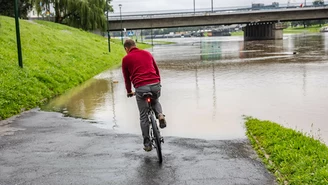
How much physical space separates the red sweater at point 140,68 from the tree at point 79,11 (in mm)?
39664

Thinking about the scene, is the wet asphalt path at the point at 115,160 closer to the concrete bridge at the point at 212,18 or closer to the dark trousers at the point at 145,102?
the dark trousers at the point at 145,102

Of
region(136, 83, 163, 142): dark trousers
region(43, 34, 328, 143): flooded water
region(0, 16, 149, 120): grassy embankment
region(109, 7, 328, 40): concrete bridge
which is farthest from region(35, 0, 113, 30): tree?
region(136, 83, 163, 142): dark trousers

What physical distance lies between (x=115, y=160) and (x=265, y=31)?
77.8m

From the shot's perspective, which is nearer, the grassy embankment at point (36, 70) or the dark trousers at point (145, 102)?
the dark trousers at point (145, 102)

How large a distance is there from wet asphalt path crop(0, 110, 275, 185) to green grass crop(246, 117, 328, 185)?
0.19m

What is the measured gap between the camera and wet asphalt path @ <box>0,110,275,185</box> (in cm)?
541

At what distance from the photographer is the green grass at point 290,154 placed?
16.3 ft

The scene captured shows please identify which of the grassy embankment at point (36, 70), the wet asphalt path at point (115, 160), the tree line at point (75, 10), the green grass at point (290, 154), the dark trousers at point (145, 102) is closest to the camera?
the green grass at point (290, 154)

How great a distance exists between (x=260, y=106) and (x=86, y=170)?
19.3ft

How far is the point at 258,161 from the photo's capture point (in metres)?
6.03

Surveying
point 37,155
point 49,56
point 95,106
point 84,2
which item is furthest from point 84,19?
point 37,155

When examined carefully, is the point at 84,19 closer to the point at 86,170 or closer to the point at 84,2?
the point at 84,2

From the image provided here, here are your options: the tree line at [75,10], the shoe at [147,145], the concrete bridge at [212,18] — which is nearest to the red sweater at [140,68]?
the shoe at [147,145]

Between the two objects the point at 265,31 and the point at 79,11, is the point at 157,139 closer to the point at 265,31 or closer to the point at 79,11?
the point at 79,11
